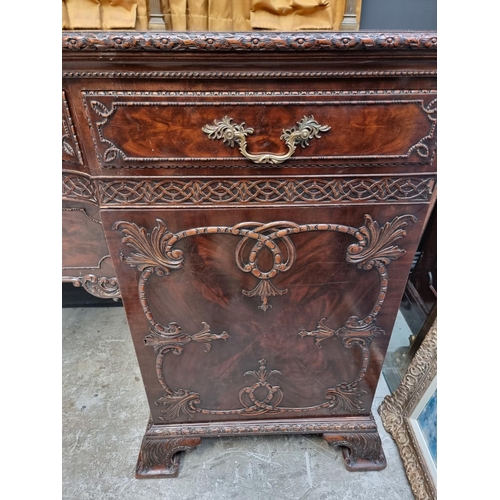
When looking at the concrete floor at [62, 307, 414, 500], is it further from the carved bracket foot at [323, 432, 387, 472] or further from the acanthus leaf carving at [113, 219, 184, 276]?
the acanthus leaf carving at [113, 219, 184, 276]

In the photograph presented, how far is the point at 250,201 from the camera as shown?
2.19ft

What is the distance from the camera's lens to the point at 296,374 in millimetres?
896

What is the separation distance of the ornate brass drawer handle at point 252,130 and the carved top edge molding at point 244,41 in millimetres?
105

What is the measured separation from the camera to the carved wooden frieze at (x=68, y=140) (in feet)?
1.89

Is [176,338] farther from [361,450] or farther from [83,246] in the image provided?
[361,450]

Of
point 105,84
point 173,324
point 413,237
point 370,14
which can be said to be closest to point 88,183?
point 105,84

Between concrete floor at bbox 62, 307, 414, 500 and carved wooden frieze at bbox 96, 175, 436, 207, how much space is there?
2.57 ft

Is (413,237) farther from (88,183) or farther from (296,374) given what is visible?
(88,183)

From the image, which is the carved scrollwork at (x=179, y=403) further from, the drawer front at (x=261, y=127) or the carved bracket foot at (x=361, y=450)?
the drawer front at (x=261, y=127)

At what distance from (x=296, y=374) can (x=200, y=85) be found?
0.68 metres

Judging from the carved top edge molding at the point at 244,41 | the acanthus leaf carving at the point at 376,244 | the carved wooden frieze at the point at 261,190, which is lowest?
the acanthus leaf carving at the point at 376,244

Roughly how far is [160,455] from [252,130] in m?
0.89

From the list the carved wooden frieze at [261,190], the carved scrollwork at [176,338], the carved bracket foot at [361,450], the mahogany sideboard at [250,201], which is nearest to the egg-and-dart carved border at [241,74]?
the mahogany sideboard at [250,201]

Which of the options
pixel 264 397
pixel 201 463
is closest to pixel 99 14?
pixel 264 397
